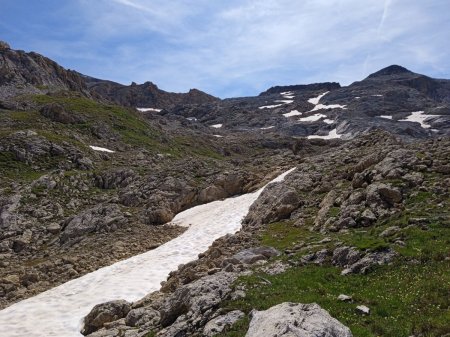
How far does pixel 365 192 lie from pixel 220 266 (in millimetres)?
13072

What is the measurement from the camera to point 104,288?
30734 mm

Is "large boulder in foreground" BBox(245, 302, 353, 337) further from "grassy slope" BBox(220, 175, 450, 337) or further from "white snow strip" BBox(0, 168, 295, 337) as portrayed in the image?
"white snow strip" BBox(0, 168, 295, 337)

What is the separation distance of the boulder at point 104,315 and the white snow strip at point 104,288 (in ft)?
2.79

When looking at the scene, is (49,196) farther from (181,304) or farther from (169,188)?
(181,304)

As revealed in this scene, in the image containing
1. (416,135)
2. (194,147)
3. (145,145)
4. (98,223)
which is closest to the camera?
(98,223)

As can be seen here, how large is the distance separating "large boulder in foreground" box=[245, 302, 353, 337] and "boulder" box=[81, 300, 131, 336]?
39.2 feet

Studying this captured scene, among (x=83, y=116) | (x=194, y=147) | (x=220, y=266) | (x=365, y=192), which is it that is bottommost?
(x=220, y=266)

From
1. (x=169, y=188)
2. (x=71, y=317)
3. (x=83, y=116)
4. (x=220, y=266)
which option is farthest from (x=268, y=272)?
(x=83, y=116)

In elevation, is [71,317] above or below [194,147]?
below

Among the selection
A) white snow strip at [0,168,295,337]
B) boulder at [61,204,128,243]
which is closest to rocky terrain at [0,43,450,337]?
boulder at [61,204,128,243]

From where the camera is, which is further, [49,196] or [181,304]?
[49,196]

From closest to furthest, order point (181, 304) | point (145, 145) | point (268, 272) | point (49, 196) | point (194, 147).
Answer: point (181, 304) → point (268, 272) → point (49, 196) → point (145, 145) → point (194, 147)

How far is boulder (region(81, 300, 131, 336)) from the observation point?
23.9 meters

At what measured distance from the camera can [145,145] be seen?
9662 centimetres
